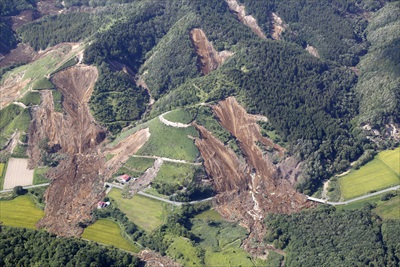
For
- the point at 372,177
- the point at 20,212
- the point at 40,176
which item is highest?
the point at 40,176

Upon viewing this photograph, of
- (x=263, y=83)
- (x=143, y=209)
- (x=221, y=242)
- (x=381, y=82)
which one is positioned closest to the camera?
(x=221, y=242)

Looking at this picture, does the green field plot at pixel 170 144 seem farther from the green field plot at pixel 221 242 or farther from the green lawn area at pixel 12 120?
the green lawn area at pixel 12 120

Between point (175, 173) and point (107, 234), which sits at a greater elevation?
point (175, 173)

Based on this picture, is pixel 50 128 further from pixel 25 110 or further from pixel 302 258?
pixel 302 258

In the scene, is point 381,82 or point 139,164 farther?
point 381,82

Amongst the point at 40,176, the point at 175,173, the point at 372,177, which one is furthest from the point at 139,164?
the point at 372,177

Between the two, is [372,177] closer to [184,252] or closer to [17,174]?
[184,252]
